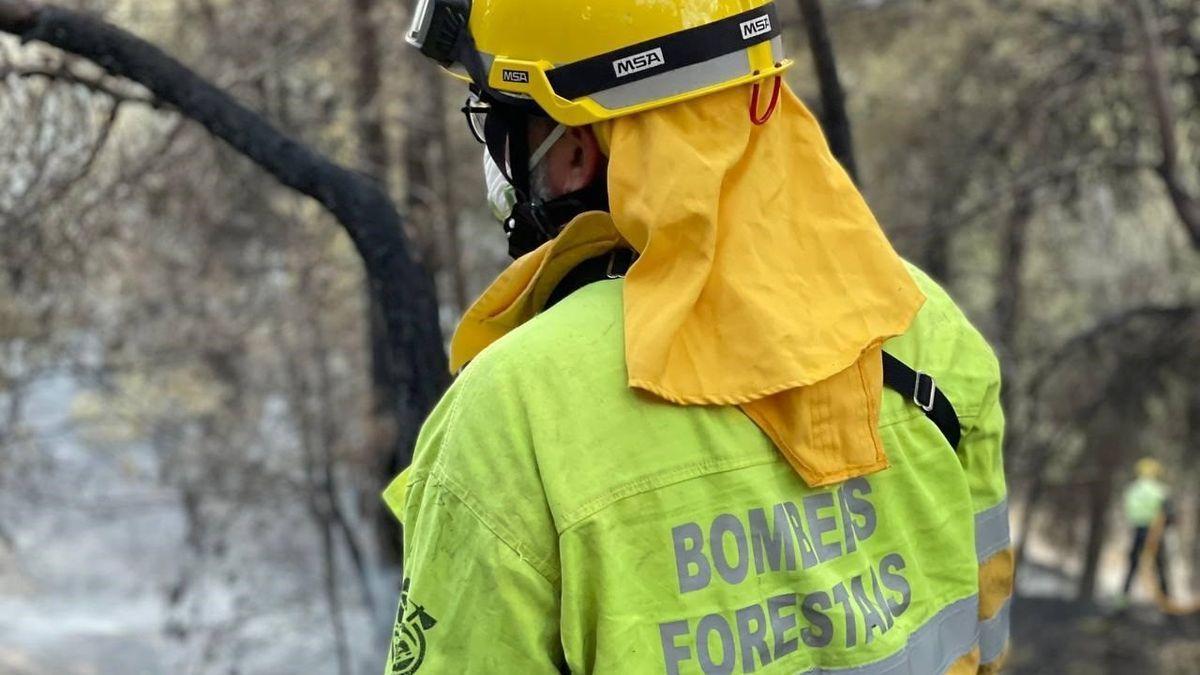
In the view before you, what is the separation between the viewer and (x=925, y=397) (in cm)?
A: 156

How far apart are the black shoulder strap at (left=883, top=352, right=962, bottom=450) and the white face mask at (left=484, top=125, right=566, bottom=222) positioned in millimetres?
504

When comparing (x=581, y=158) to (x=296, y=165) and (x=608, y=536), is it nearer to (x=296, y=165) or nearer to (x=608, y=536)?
(x=608, y=536)

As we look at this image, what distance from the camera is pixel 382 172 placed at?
7562 millimetres

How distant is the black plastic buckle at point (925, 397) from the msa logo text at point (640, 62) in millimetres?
537

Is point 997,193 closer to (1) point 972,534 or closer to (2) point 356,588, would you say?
(1) point 972,534

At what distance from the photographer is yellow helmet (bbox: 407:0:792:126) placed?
1376mm

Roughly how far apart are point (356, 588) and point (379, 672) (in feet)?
21.4

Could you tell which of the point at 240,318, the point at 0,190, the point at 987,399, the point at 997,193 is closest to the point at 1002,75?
the point at 997,193

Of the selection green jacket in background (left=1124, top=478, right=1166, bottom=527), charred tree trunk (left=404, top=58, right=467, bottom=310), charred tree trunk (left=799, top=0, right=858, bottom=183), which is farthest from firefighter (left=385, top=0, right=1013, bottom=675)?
green jacket in background (left=1124, top=478, right=1166, bottom=527)

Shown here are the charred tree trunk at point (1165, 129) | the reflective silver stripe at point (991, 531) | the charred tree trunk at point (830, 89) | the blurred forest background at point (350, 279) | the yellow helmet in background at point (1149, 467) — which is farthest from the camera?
the yellow helmet in background at point (1149, 467)

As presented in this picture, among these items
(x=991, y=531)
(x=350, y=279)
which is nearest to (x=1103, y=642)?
(x=350, y=279)

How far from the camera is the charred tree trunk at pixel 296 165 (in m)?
2.39

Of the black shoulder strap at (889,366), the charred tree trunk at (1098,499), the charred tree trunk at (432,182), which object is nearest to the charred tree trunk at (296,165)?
the black shoulder strap at (889,366)

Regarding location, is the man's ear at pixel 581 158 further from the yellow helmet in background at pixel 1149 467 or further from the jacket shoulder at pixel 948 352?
the yellow helmet in background at pixel 1149 467
